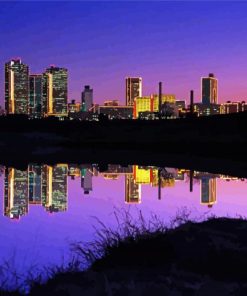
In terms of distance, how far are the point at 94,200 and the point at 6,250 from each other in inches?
447

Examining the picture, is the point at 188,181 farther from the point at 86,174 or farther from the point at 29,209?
the point at 29,209

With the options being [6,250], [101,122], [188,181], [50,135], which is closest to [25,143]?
[50,135]

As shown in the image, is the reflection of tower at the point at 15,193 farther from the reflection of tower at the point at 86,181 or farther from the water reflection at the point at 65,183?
the reflection of tower at the point at 86,181

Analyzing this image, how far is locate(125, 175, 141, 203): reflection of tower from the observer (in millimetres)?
23625

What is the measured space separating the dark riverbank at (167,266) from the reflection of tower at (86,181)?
16.0 meters

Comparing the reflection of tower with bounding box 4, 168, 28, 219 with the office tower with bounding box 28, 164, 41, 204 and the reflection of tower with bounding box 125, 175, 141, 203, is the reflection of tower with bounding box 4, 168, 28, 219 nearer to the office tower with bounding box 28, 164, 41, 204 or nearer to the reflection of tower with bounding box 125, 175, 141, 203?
the office tower with bounding box 28, 164, 41, 204

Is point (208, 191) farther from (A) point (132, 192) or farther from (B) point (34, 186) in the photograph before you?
(B) point (34, 186)

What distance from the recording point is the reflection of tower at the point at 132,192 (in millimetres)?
23625

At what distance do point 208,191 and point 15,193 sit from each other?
855cm

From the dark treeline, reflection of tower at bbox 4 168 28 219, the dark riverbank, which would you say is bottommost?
reflection of tower at bbox 4 168 28 219

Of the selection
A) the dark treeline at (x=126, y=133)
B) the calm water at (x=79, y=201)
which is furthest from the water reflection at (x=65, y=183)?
the dark treeline at (x=126, y=133)

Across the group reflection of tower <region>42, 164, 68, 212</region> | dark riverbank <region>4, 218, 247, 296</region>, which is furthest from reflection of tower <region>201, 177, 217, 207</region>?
dark riverbank <region>4, 218, 247, 296</region>

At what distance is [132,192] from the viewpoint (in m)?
27.8

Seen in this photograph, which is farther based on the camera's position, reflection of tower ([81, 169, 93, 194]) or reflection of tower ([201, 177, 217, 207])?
reflection of tower ([81, 169, 93, 194])
